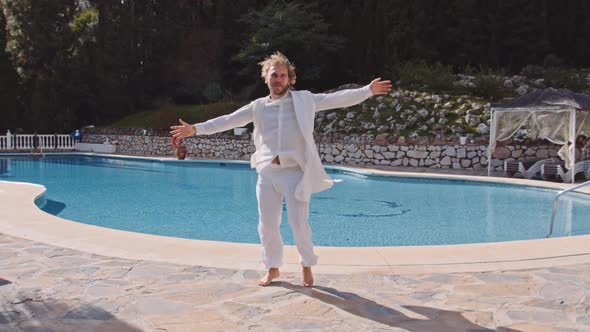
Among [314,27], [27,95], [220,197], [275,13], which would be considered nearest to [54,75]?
[27,95]

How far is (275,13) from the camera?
20.4 meters

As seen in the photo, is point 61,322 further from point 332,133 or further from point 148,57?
point 148,57

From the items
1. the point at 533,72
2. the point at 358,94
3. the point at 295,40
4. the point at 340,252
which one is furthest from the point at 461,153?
the point at 358,94

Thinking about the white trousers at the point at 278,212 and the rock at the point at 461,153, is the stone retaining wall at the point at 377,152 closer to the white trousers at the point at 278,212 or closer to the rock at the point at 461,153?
the rock at the point at 461,153

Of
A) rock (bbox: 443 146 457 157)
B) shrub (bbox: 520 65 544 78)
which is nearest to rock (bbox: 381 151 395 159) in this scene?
rock (bbox: 443 146 457 157)

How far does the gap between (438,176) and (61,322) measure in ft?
32.8

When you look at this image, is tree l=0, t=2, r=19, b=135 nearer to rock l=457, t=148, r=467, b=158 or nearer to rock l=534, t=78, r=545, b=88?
rock l=457, t=148, r=467, b=158

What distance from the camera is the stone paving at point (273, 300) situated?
2838 millimetres

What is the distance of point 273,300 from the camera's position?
3.24 metres

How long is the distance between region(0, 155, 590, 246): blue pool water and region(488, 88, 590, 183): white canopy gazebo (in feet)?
5.80

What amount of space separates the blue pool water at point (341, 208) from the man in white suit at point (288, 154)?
2.91 m

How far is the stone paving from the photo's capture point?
284cm

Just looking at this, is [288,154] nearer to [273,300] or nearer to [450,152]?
[273,300]

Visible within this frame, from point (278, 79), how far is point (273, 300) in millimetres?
1365
